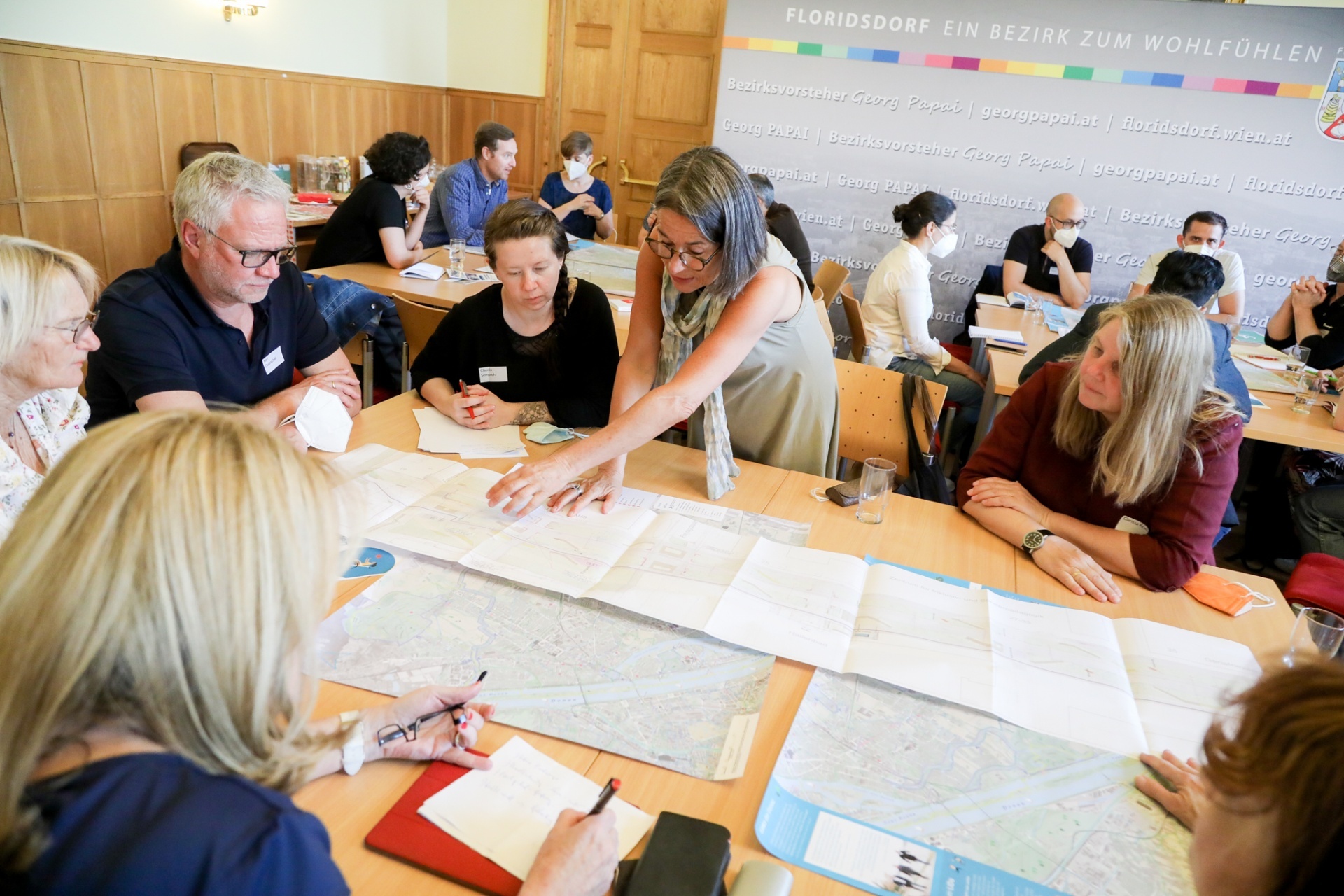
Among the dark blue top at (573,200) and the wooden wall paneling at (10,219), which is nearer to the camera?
the wooden wall paneling at (10,219)

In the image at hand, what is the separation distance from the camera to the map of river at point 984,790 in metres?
1.02

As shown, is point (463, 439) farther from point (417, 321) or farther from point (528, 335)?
point (417, 321)

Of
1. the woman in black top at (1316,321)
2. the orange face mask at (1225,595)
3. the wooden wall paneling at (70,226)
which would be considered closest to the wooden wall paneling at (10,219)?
the wooden wall paneling at (70,226)

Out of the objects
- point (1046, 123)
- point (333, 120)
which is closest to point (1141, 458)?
point (1046, 123)

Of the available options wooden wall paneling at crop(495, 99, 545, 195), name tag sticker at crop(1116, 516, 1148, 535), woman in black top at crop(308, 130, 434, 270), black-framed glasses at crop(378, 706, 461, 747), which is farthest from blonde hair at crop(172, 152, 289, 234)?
wooden wall paneling at crop(495, 99, 545, 195)

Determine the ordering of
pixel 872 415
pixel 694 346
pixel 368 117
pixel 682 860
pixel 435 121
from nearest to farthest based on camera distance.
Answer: pixel 682 860 < pixel 694 346 < pixel 872 415 < pixel 368 117 < pixel 435 121

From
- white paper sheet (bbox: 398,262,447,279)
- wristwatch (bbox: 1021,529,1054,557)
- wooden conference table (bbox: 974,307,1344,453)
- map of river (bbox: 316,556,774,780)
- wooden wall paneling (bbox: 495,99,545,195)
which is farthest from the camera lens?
wooden wall paneling (bbox: 495,99,545,195)

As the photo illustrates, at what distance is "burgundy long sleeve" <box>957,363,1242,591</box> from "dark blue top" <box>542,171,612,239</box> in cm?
452

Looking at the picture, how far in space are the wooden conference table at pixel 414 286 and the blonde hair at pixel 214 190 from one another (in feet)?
5.38

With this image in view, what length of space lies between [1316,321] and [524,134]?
6.16 meters

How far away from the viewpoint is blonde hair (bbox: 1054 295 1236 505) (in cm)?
171

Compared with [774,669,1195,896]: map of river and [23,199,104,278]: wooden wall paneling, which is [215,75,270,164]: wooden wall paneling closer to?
[23,199,104,278]: wooden wall paneling

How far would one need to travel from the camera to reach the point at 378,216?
4141 millimetres

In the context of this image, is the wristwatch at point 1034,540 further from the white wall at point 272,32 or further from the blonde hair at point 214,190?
the white wall at point 272,32
